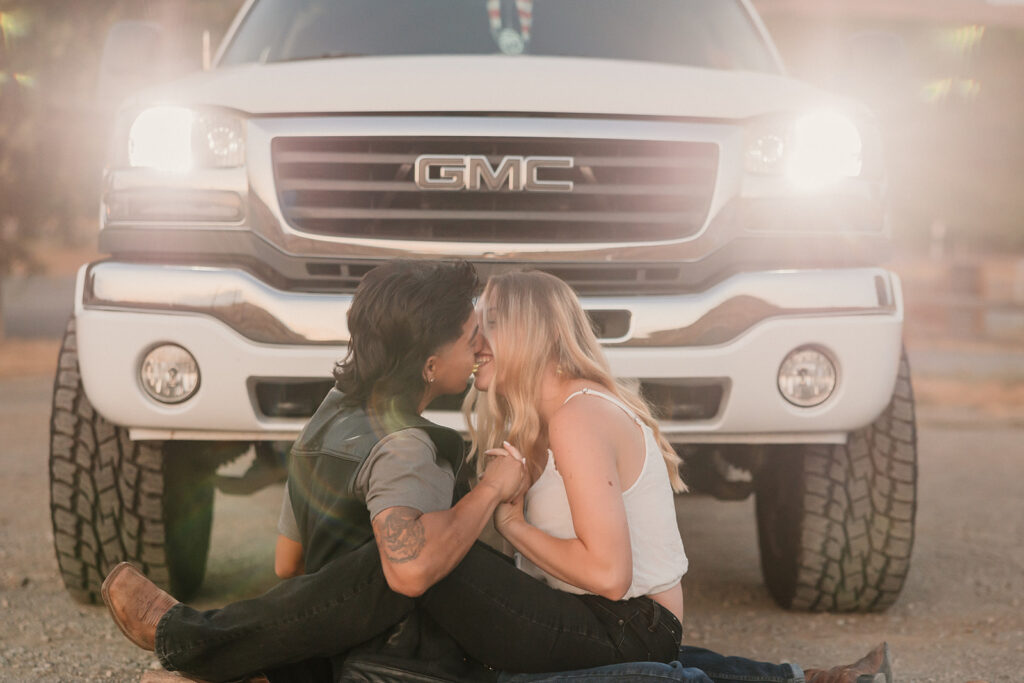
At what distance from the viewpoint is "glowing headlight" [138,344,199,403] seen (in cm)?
337

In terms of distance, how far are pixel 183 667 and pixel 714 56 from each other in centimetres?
296

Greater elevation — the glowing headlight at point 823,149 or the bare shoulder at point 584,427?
the glowing headlight at point 823,149

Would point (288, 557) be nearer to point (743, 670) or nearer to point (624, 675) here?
point (624, 675)

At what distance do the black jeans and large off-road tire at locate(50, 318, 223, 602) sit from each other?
3.63 ft

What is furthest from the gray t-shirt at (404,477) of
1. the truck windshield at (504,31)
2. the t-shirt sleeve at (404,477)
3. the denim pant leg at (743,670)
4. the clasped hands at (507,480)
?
the truck windshield at (504,31)

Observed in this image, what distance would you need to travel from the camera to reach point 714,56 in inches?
178

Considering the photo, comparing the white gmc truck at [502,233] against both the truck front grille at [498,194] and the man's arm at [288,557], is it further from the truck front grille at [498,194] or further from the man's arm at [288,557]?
the man's arm at [288,557]

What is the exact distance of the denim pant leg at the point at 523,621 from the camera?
2.60 m

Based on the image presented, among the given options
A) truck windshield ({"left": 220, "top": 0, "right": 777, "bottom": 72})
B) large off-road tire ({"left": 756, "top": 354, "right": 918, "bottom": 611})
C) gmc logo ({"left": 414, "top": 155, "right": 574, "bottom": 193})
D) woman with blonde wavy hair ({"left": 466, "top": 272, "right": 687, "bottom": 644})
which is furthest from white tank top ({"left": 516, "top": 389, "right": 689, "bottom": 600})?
truck windshield ({"left": 220, "top": 0, "right": 777, "bottom": 72})

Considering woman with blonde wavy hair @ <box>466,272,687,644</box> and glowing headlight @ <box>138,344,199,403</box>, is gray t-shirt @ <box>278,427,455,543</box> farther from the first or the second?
glowing headlight @ <box>138,344,199,403</box>

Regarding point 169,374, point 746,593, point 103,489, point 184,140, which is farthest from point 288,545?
point 746,593

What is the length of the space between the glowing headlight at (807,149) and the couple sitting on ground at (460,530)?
38.7 inches

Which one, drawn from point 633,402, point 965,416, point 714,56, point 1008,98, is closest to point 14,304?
point 965,416

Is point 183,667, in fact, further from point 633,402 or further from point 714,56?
point 714,56
